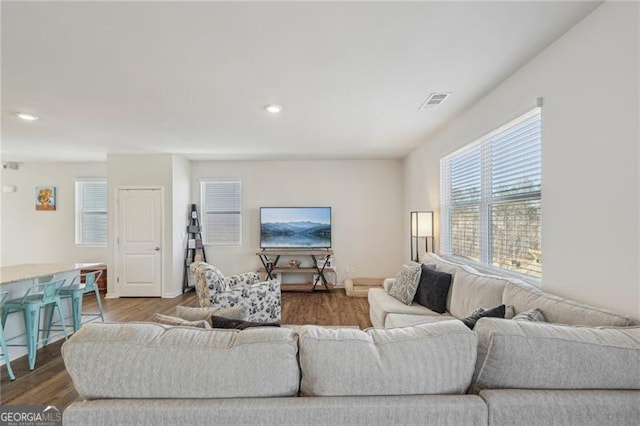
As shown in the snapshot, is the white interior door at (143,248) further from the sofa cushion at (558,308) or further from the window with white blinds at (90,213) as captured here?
the sofa cushion at (558,308)

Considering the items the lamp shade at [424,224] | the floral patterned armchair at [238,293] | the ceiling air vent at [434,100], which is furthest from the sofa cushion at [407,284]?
the ceiling air vent at [434,100]

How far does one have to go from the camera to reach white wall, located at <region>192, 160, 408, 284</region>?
582cm

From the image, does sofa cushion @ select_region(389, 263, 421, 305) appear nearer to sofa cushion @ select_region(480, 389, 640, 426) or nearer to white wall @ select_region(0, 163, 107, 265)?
sofa cushion @ select_region(480, 389, 640, 426)

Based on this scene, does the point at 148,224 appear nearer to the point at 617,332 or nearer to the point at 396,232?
the point at 396,232

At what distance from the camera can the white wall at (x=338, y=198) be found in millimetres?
5820

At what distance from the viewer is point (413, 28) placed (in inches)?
70.2

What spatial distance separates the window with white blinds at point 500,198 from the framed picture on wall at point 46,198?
727 centimetres

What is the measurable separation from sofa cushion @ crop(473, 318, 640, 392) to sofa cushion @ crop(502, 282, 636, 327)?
438mm

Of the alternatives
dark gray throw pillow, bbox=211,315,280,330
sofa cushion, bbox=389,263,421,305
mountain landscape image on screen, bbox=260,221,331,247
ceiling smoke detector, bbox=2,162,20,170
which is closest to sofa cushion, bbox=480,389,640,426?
dark gray throw pillow, bbox=211,315,280,330

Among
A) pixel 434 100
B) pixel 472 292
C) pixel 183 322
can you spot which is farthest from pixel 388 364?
pixel 434 100

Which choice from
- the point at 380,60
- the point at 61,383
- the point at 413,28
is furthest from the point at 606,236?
the point at 61,383

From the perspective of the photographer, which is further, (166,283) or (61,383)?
(166,283)

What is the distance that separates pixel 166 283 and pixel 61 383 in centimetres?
271

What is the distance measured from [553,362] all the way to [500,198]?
6.69 ft
